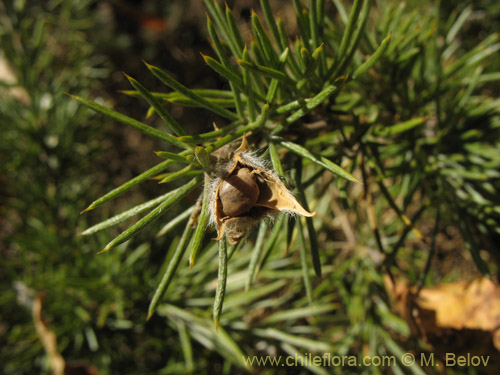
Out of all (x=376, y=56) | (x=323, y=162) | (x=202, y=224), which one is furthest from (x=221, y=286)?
(x=376, y=56)

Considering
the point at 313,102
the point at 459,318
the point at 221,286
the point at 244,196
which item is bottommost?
the point at 459,318

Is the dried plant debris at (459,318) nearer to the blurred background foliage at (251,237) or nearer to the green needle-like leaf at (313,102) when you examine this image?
the blurred background foliage at (251,237)

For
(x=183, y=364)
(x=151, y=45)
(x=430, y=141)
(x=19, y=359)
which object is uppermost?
(x=430, y=141)

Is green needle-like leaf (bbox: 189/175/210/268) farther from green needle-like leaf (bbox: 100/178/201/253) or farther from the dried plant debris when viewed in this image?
the dried plant debris

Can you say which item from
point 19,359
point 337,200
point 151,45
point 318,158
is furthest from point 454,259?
point 151,45

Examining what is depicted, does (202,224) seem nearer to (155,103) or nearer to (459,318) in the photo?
(155,103)

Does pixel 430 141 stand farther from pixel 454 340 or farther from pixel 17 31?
pixel 17 31

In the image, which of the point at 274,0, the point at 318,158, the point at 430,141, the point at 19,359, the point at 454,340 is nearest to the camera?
the point at 318,158
